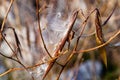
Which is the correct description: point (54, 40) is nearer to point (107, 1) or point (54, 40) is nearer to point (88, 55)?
point (107, 1)

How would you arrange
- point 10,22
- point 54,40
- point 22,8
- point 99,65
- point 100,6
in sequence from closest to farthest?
1. point 54,40
2. point 100,6
3. point 10,22
4. point 22,8
5. point 99,65

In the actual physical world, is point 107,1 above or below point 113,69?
above

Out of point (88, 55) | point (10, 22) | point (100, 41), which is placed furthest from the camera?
point (88, 55)

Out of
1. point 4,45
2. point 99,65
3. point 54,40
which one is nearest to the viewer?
point 54,40

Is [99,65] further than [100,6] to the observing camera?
Yes

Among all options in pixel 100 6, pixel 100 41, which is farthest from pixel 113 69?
pixel 100 41

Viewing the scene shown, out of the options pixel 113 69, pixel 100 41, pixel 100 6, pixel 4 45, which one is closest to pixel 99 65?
pixel 113 69

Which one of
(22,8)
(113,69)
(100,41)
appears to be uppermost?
(100,41)

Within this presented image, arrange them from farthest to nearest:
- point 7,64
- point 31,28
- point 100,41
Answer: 1. point 31,28
2. point 7,64
3. point 100,41

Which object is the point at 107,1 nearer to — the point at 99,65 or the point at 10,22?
the point at 10,22

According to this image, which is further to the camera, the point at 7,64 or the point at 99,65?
the point at 99,65
